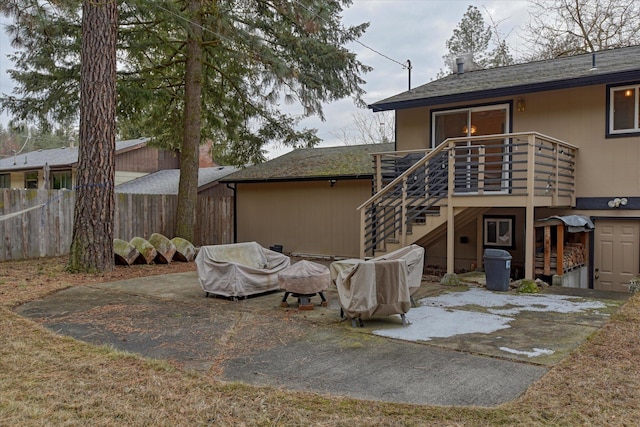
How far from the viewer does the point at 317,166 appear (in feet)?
48.8

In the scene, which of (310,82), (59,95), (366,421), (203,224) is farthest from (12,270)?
(366,421)

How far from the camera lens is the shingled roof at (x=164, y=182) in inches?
738

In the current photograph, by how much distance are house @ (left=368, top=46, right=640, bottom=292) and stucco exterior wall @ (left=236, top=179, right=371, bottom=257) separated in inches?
109

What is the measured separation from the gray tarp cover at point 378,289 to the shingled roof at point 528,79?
19.6ft

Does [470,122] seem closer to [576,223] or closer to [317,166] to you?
[576,223]

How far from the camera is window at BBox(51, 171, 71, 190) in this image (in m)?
21.2

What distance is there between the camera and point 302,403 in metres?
3.29

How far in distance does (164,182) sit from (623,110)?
17366 millimetres

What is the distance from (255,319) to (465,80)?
8.59m

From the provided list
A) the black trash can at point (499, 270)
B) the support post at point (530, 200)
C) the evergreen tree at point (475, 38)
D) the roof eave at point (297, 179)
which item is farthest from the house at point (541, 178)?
Result: the evergreen tree at point (475, 38)

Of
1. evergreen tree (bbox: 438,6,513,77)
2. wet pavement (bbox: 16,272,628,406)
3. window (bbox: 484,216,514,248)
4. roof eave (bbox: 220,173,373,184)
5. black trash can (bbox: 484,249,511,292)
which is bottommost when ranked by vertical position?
wet pavement (bbox: 16,272,628,406)

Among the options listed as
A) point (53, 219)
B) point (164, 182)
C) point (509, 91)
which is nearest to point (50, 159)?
point (164, 182)

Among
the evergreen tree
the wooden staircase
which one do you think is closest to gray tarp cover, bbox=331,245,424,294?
the wooden staircase

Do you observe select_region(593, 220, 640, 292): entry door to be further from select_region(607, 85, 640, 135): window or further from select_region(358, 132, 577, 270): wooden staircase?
select_region(607, 85, 640, 135): window
